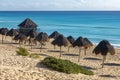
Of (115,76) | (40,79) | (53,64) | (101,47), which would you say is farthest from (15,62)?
(101,47)

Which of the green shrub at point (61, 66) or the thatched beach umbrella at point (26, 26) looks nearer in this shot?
the green shrub at point (61, 66)

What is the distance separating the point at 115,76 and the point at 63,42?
10.7 m

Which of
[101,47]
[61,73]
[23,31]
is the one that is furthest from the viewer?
[23,31]

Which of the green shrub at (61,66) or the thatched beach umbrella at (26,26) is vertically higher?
the thatched beach umbrella at (26,26)

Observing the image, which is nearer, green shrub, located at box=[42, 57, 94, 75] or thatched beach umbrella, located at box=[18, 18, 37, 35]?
green shrub, located at box=[42, 57, 94, 75]

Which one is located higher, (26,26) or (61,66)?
(26,26)

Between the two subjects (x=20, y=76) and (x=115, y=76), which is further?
(x=115, y=76)

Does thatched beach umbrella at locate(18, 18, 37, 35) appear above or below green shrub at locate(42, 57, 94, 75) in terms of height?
above

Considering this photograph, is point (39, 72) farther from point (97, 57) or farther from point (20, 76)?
point (97, 57)

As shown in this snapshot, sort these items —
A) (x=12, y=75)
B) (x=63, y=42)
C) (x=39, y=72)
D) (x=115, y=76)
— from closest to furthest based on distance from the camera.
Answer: (x=12, y=75)
(x=39, y=72)
(x=115, y=76)
(x=63, y=42)

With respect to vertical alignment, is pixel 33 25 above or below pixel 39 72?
above

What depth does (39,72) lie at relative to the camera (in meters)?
16.5

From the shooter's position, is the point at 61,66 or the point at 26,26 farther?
the point at 26,26

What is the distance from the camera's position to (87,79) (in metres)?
17.3
